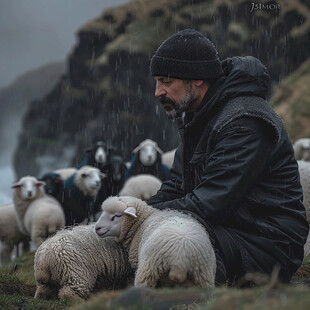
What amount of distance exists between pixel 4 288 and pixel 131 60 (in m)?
39.1

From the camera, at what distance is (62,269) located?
4.04m

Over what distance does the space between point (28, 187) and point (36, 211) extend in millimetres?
847

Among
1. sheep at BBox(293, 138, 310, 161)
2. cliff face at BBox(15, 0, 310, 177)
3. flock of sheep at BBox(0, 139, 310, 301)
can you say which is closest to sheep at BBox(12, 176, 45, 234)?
sheep at BBox(293, 138, 310, 161)

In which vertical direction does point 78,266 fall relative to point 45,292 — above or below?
above

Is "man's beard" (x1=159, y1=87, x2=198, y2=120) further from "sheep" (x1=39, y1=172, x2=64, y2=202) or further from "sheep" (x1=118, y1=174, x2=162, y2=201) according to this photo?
"sheep" (x1=39, y1=172, x2=64, y2=202)

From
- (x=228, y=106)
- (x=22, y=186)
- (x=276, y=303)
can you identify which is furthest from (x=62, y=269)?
(x=22, y=186)

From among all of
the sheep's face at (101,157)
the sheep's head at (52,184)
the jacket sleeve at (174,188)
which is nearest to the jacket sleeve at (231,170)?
the jacket sleeve at (174,188)

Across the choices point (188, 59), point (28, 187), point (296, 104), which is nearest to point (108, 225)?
point (188, 59)

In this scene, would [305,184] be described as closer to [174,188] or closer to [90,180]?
[174,188]

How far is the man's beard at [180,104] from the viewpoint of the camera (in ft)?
13.3

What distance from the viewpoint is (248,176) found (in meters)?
3.62

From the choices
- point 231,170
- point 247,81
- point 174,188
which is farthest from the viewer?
point 174,188

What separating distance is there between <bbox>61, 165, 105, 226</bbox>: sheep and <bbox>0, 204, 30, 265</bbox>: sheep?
880 mm

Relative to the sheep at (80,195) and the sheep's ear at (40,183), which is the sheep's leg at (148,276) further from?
the sheep at (80,195)
